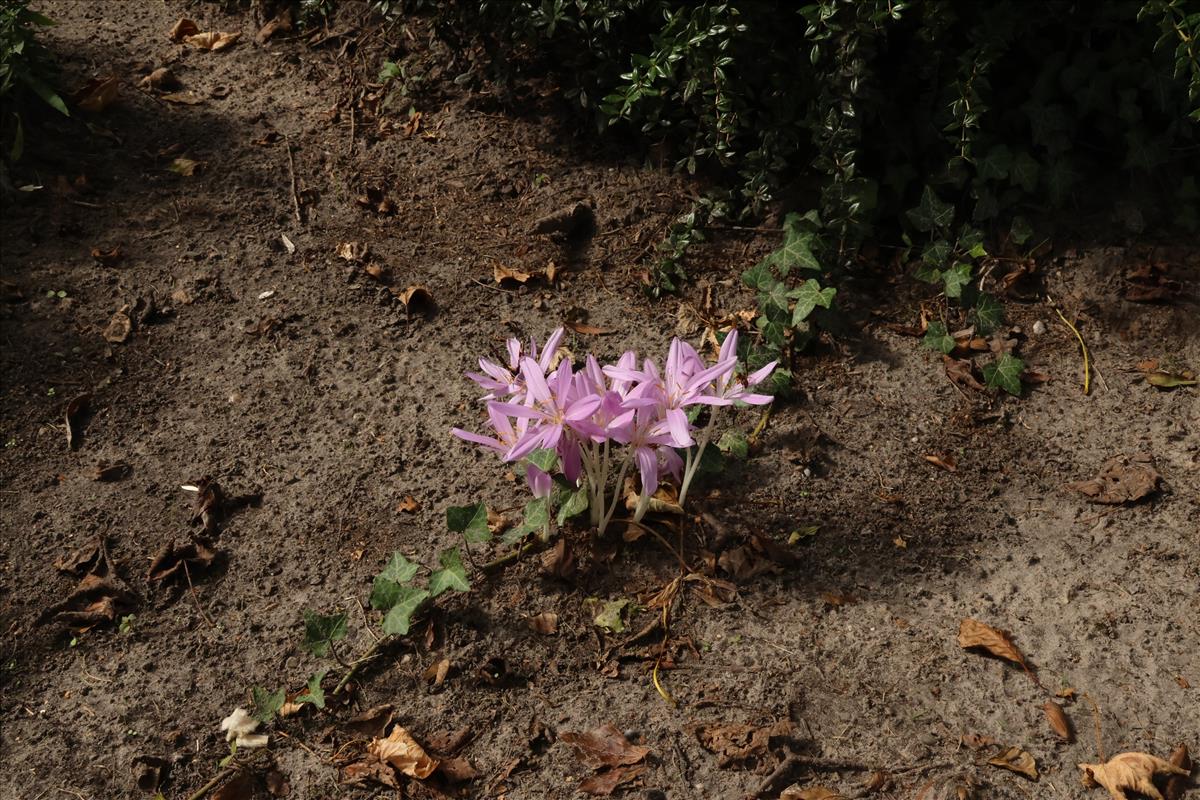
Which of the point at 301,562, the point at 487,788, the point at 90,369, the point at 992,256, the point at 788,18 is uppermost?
the point at 788,18

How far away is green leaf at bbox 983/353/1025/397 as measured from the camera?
131 inches

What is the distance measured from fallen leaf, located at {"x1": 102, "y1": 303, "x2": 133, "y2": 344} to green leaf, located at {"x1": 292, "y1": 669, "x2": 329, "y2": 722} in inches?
59.6

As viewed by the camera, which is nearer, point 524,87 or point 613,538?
point 613,538

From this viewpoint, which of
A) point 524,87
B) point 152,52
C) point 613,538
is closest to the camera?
point 613,538

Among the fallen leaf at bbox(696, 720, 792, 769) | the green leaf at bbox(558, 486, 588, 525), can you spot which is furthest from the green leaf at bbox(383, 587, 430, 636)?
the fallen leaf at bbox(696, 720, 792, 769)

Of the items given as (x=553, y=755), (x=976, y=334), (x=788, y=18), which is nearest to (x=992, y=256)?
(x=976, y=334)

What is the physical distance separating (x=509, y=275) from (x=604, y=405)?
1.31m

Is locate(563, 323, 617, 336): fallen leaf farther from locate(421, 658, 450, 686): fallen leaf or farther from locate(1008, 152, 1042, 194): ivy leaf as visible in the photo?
locate(1008, 152, 1042, 194): ivy leaf

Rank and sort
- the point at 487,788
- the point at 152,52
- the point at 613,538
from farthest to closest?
the point at 152,52, the point at 613,538, the point at 487,788

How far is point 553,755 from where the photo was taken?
2477 mm

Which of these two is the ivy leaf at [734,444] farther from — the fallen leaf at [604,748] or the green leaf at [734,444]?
the fallen leaf at [604,748]

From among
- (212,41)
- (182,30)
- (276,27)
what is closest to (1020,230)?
(276,27)

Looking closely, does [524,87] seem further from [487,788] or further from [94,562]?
[487,788]

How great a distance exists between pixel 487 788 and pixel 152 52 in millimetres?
3666
